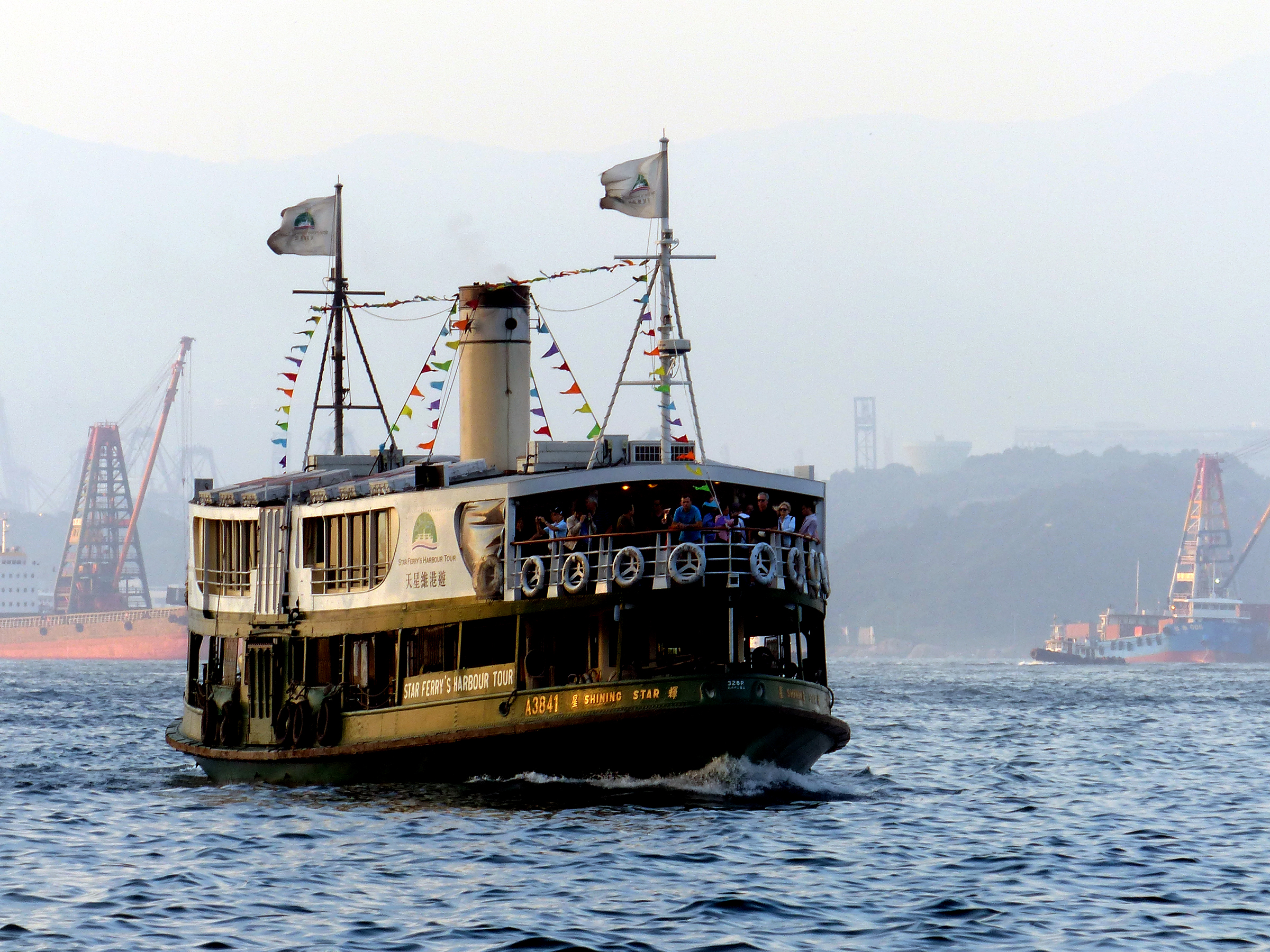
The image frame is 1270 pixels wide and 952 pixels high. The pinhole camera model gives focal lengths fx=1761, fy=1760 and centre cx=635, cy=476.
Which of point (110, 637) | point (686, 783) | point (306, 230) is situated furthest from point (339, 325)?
point (110, 637)

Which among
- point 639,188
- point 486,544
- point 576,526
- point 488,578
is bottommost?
point 488,578

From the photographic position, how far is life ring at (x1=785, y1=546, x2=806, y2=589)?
2650cm

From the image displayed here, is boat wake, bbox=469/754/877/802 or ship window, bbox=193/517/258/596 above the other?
ship window, bbox=193/517/258/596

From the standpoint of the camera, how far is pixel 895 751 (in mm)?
41062

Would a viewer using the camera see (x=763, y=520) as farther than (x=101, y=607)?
No

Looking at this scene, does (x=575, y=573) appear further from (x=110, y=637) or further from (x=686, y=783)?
(x=110, y=637)

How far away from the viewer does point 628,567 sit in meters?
25.0

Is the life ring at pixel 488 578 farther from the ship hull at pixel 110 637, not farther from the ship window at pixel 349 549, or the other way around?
the ship hull at pixel 110 637

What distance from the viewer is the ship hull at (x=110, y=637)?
585ft

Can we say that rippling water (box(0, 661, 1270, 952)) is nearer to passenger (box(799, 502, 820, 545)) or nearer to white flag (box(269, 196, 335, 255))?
passenger (box(799, 502, 820, 545))

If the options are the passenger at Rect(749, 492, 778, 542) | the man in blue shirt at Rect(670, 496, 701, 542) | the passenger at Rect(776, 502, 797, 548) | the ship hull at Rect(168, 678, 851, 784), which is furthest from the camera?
the passenger at Rect(749, 492, 778, 542)

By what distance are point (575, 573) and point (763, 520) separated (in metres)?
3.75

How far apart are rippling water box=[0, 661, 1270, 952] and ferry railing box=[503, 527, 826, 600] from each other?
9.34 ft

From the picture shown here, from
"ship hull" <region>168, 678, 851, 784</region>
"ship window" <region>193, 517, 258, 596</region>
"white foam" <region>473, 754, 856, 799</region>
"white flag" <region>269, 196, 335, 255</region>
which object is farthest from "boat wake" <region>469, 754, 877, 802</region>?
"white flag" <region>269, 196, 335, 255</region>
